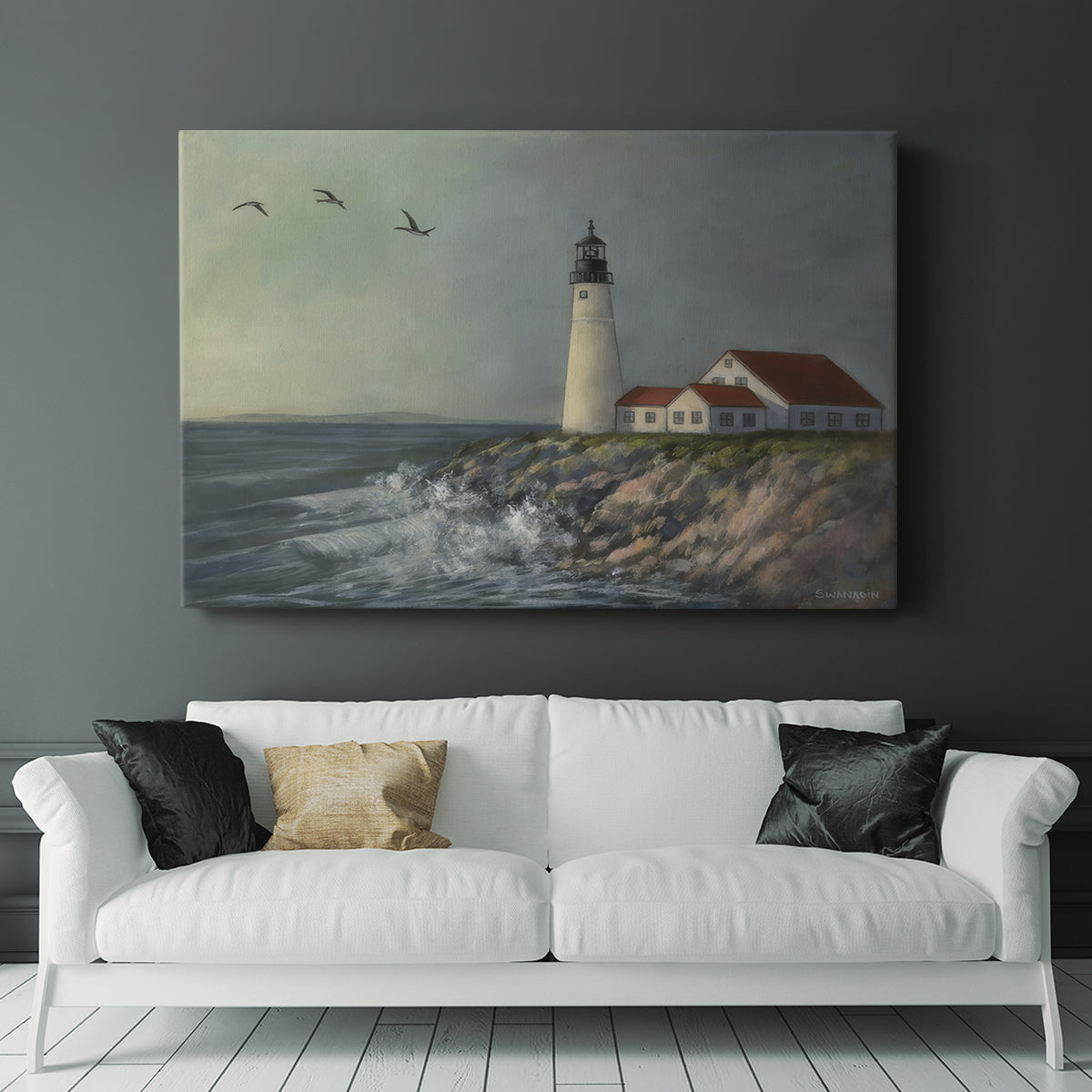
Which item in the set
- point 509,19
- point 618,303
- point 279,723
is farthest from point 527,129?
point 279,723

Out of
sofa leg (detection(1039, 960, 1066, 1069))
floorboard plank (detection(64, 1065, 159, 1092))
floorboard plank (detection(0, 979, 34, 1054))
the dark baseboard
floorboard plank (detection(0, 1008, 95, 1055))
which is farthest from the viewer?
the dark baseboard

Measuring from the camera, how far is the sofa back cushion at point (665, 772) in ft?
9.09

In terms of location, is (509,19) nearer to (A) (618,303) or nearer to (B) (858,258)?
(A) (618,303)

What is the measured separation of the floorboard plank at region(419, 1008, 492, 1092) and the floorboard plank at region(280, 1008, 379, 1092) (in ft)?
0.54

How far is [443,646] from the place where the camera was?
10.5ft

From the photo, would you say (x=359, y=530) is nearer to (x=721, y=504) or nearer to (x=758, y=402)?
(x=721, y=504)

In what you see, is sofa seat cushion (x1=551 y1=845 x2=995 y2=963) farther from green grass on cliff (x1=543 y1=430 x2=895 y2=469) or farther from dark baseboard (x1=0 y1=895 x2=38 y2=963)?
dark baseboard (x1=0 y1=895 x2=38 y2=963)

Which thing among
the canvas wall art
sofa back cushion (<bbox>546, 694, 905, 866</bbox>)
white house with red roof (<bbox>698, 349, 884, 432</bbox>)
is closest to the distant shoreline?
the canvas wall art

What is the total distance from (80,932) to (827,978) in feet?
5.29

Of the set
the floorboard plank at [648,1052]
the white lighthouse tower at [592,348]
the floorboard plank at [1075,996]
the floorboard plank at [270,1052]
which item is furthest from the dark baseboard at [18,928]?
the floorboard plank at [1075,996]

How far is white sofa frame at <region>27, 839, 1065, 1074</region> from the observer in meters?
2.30

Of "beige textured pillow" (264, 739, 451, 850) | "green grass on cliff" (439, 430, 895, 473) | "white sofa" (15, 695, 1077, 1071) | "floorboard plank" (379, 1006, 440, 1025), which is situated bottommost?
"floorboard plank" (379, 1006, 440, 1025)

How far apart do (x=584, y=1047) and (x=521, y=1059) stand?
0.50ft

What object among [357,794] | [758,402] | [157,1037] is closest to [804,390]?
[758,402]
